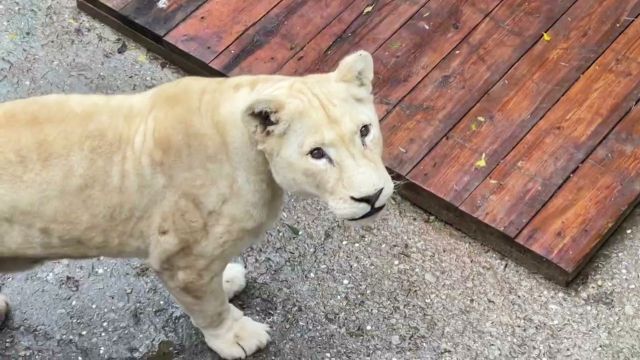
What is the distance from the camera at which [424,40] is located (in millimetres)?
4438

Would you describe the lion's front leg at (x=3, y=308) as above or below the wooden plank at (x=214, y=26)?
below

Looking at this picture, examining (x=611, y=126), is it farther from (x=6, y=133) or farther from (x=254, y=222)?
(x=6, y=133)

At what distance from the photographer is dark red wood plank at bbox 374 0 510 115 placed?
429 cm

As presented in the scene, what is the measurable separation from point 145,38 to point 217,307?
1.80m

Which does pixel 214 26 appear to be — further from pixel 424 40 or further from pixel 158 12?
pixel 424 40

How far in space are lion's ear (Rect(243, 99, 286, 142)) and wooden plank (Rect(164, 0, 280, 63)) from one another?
1.81 meters

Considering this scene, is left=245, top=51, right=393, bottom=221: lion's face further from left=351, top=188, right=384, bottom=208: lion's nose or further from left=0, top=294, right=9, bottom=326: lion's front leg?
left=0, top=294, right=9, bottom=326: lion's front leg

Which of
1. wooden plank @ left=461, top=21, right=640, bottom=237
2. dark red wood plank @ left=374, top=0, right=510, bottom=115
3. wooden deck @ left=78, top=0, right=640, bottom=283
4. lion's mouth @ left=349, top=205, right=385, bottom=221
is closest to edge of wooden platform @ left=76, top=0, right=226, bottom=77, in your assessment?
wooden deck @ left=78, top=0, right=640, bottom=283

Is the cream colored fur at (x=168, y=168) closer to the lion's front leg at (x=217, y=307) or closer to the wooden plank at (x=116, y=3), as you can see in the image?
the lion's front leg at (x=217, y=307)

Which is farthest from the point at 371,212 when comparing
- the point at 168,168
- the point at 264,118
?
the point at 168,168

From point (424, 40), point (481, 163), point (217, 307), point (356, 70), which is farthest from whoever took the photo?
point (424, 40)

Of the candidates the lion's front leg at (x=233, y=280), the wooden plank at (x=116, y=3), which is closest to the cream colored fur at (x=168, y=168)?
the lion's front leg at (x=233, y=280)

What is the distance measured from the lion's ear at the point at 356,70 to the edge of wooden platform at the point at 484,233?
4.00 ft

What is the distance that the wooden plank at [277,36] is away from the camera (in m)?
4.43
